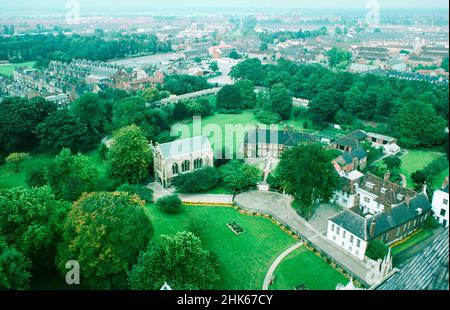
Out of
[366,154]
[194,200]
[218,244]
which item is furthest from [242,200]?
[366,154]

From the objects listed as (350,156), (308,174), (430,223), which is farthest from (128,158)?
(430,223)

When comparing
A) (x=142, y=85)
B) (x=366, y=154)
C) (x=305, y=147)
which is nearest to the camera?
(x=305, y=147)

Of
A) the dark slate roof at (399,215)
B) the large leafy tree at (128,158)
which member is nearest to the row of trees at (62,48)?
the large leafy tree at (128,158)

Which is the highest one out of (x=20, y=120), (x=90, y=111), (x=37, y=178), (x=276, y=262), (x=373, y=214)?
(x=90, y=111)

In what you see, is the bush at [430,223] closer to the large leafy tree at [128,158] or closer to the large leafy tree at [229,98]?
the large leafy tree at [128,158]

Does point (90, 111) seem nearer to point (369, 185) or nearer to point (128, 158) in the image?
point (128, 158)

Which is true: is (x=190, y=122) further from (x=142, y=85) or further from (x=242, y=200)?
(x=242, y=200)
